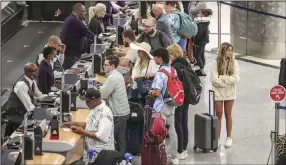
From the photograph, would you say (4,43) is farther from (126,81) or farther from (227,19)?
(126,81)

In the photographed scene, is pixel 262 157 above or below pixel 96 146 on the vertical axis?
below

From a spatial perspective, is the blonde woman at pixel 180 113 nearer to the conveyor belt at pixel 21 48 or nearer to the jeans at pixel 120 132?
the jeans at pixel 120 132

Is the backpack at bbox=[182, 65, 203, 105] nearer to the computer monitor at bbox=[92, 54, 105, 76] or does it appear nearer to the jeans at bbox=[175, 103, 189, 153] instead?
the jeans at bbox=[175, 103, 189, 153]

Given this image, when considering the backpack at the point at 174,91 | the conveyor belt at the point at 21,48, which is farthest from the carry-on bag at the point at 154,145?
the conveyor belt at the point at 21,48

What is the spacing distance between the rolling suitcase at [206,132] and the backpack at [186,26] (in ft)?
6.31

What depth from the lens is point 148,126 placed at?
11094 millimetres

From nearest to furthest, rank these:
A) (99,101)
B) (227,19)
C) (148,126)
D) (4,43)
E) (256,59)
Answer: (99,101), (148,126), (256,59), (4,43), (227,19)

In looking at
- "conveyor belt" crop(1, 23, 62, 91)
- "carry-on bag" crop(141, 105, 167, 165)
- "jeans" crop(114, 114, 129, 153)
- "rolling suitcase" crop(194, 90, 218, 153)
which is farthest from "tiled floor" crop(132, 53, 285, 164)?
"conveyor belt" crop(1, 23, 62, 91)

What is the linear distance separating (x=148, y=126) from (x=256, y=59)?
6.62 m

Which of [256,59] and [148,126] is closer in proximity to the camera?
[148,126]

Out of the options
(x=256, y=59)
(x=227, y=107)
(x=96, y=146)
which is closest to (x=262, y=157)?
(x=227, y=107)

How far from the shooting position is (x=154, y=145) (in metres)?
10.7

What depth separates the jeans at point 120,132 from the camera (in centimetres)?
1079

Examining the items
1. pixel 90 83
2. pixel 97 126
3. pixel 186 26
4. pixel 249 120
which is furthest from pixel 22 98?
pixel 249 120
